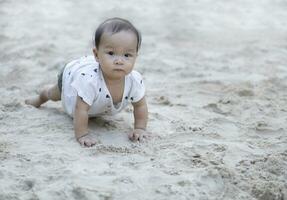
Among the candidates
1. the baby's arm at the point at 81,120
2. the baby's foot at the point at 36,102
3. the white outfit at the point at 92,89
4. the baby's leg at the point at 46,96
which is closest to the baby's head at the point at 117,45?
the white outfit at the point at 92,89

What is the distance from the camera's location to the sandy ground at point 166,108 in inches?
95.9

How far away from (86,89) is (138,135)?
355 mm

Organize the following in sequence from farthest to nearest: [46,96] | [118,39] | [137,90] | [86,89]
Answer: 1. [46,96]
2. [137,90]
3. [86,89]
4. [118,39]

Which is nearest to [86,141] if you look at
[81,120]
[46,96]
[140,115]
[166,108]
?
[81,120]

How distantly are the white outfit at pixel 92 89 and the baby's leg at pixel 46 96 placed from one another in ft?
0.69

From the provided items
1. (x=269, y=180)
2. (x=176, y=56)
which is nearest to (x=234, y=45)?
(x=176, y=56)

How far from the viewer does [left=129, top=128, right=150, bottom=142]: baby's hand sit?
2.97 meters

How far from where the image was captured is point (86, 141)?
284cm

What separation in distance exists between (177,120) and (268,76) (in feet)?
3.94

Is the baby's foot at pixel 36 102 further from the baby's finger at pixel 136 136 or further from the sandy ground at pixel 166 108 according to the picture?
the baby's finger at pixel 136 136

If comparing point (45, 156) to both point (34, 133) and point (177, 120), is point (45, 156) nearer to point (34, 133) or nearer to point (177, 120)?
point (34, 133)

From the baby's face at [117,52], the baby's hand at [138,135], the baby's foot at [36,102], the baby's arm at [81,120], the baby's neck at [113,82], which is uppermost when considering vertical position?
the baby's face at [117,52]

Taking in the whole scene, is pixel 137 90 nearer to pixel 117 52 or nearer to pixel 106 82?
pixel 106 82

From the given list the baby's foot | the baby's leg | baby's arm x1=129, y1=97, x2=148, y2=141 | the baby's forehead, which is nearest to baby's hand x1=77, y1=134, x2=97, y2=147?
baby's arm x1=129, y1=97, x2=148, y2=141
